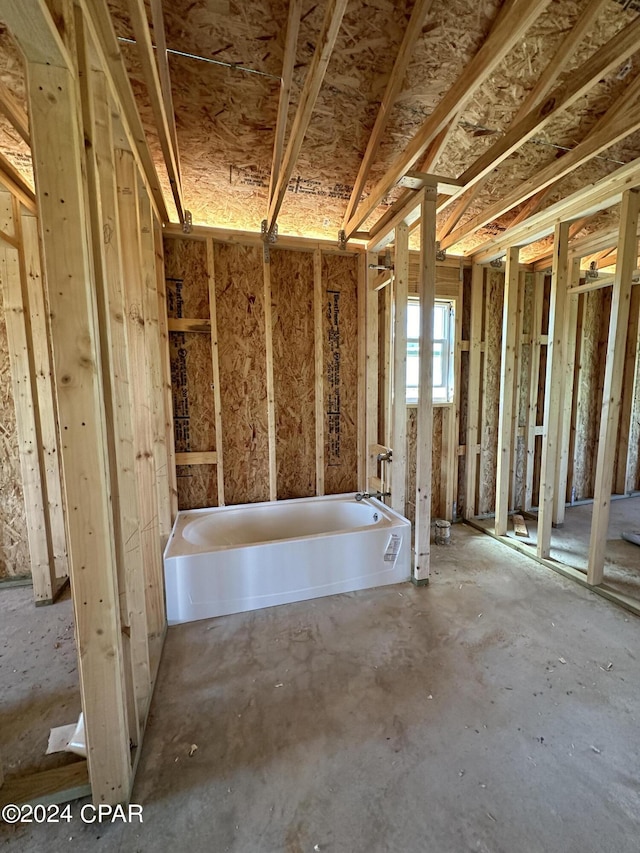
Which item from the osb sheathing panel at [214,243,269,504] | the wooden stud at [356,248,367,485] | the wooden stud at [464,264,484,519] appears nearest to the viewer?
the osb sheathing panel at [214,243,269,504]

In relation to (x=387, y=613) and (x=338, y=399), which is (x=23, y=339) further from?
(x=387, y=613)

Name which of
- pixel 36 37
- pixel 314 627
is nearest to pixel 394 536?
pixel 314 627

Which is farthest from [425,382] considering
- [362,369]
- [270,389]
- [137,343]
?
[137,343]

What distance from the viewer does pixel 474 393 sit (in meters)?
3.77

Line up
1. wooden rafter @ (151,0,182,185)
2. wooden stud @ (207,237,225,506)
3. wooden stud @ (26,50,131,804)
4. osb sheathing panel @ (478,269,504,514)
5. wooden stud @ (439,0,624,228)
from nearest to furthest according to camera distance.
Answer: wooden stud @ (26,50,131,804), wooden rafter @ (151,0,182,185), wooden stud @ (439,0,624,228), wooden stud @ (207,237,225,506), osb sheathing panel @ (478,269,504,514)

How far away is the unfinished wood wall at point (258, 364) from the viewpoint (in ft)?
9.98

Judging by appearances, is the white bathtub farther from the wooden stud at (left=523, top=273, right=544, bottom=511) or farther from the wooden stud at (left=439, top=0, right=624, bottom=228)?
the wooden stud at (left=439, top=0, right=624, bottom=228)

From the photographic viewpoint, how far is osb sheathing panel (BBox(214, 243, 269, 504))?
3.09 metres

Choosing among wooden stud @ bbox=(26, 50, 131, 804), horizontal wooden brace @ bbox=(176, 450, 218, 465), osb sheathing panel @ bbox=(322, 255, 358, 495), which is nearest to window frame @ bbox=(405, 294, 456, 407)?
osb sheathing panel @ bbox=(322, 255, 358, 495)

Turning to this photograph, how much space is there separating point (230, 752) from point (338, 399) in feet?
8.76

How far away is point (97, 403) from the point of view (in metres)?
1.12

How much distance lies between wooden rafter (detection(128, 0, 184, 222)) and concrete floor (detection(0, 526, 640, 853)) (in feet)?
9.47

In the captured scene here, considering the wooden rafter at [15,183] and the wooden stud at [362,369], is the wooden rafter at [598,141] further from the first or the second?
the wooden rafter at [15,183]

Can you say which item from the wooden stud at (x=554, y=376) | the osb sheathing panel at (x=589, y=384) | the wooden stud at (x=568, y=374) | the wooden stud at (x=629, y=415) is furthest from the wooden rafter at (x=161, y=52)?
the wooden stud at (x=629, y=415)
